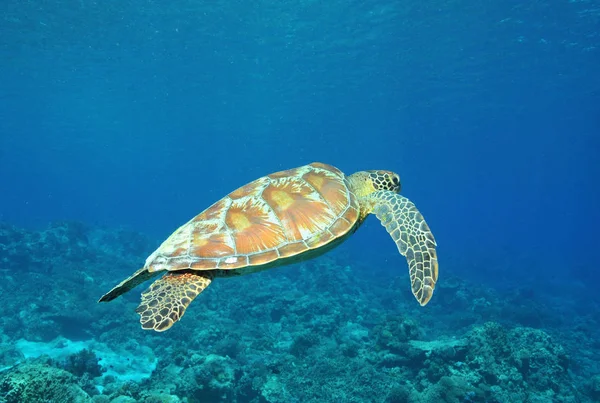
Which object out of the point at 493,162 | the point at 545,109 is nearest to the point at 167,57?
the point at 545,109

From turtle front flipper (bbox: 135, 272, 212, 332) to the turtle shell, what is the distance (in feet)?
0.64

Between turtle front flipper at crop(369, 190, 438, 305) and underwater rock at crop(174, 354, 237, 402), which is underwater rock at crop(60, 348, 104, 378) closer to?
underwater rock at crop(174, 354, 237, 402)

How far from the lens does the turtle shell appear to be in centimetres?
386

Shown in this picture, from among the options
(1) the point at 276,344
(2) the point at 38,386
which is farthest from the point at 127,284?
(1) the point at 276,344

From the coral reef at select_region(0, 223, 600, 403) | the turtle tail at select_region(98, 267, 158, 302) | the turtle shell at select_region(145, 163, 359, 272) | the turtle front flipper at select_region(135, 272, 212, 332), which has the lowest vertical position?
the coral reef at select_region(0, 223, 600, 403)

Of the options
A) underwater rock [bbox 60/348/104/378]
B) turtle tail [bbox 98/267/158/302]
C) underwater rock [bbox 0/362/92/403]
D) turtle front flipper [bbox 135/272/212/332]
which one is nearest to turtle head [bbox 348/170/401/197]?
turtle front flipper [bbox 135/272/212/332]

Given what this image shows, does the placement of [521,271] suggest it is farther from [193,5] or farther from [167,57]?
[167,57]

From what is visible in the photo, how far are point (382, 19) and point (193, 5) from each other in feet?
34.4

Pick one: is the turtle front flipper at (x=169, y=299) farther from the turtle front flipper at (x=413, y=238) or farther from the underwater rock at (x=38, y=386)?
the turtle front flipper at (x=413, y=238)

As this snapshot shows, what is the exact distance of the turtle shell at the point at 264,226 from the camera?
3863 mm

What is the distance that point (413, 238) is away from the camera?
4.33 metres

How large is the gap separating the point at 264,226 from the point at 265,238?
0.54 ft

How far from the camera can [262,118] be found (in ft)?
155

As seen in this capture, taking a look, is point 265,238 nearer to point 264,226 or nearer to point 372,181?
point 264,226
